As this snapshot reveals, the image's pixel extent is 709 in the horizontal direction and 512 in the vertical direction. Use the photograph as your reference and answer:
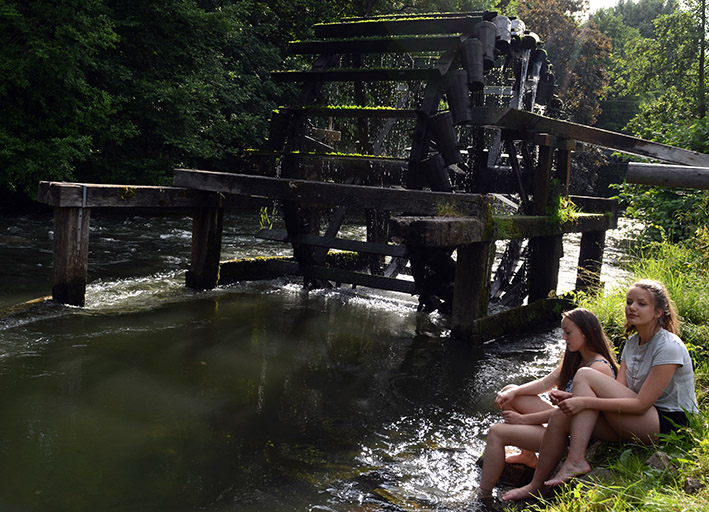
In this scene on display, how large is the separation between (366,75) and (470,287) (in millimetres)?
3505

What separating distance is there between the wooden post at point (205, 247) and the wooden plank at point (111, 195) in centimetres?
22

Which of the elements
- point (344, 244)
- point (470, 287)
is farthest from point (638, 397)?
point (344, 244)

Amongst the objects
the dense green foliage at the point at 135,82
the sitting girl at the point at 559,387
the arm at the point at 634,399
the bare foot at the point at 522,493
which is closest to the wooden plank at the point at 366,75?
the dense green foliage at the point at 135,82

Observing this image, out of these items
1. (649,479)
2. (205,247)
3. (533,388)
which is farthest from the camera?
(205,247)

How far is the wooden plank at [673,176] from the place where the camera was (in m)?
3.93

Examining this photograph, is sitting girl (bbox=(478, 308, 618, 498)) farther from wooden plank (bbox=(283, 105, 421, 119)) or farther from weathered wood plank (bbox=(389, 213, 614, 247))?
wooden plank (bbox=(283, 105, 421, 119))

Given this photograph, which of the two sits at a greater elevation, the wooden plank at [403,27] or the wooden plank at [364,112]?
the wooden plank at [403,27]

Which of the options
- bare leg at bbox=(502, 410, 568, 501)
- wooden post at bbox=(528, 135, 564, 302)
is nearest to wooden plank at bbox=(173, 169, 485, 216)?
wooden post at bbox=(528, 135, 564, 302)

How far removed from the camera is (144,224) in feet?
47.9

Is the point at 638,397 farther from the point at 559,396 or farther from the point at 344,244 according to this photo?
the point at 344,244

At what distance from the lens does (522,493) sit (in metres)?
3.29

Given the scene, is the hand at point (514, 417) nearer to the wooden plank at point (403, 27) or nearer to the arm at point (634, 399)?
the arm at point (634, 399)

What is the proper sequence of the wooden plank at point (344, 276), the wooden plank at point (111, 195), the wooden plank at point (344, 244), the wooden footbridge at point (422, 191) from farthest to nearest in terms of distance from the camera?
the wooden plank at point (344, 276) → the wooden plank at point (344, 244) → the wooden footbridge at point (422, 191) → the wooden plank at point (111, 195)

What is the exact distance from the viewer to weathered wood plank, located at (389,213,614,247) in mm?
5121
